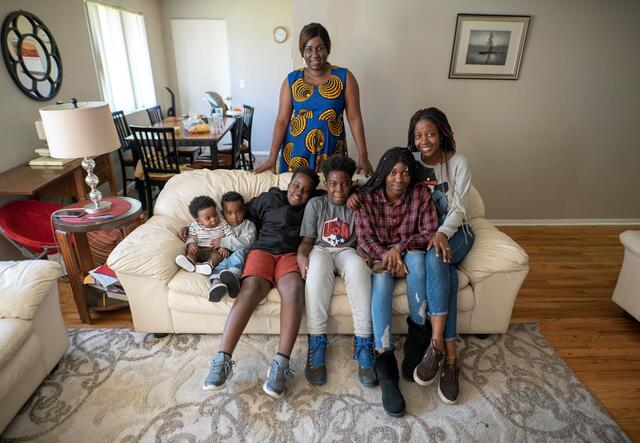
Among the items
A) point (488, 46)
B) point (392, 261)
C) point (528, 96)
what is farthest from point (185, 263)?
point (528, 96)

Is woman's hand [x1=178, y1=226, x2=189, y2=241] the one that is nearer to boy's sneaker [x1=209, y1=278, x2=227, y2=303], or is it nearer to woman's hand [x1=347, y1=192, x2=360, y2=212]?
boy's sneaker [x1=209, y1=278, x2=227, y2=303]

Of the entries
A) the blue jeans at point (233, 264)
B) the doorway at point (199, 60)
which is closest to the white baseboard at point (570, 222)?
the blue jeans at point (233, 264)

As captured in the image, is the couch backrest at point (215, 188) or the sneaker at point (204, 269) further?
the couch backrest at point (215, 188)

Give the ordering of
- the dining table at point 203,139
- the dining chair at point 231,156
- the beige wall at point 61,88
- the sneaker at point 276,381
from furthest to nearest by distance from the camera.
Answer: the dining chair at point 231,156 → the dining table at point 203,139 → the beige wall at point 61,88 → the sneaker at point 276,381

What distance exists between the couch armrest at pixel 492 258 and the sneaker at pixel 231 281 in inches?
44.7

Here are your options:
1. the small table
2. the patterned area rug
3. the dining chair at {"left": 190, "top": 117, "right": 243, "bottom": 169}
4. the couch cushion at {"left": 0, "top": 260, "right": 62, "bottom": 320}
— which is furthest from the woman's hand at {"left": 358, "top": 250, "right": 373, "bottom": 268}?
the dining chair at {"left": 190, "top": 117, "right": 243, "bottom": 169}

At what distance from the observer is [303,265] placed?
1925 mm

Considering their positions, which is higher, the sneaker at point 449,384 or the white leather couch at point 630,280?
the white leather couch at point 630,280

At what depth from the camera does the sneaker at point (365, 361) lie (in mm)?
1746

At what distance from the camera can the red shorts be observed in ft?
6.29

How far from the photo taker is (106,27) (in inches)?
170

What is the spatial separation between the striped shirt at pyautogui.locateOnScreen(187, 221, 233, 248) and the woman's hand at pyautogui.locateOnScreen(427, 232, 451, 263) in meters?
1.09

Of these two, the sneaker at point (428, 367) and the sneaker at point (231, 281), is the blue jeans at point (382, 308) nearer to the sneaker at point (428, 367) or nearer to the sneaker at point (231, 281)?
the sneaker at point (428, 367)

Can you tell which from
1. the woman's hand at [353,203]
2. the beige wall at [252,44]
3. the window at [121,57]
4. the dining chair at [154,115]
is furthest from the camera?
the beige wall at [252,44]
